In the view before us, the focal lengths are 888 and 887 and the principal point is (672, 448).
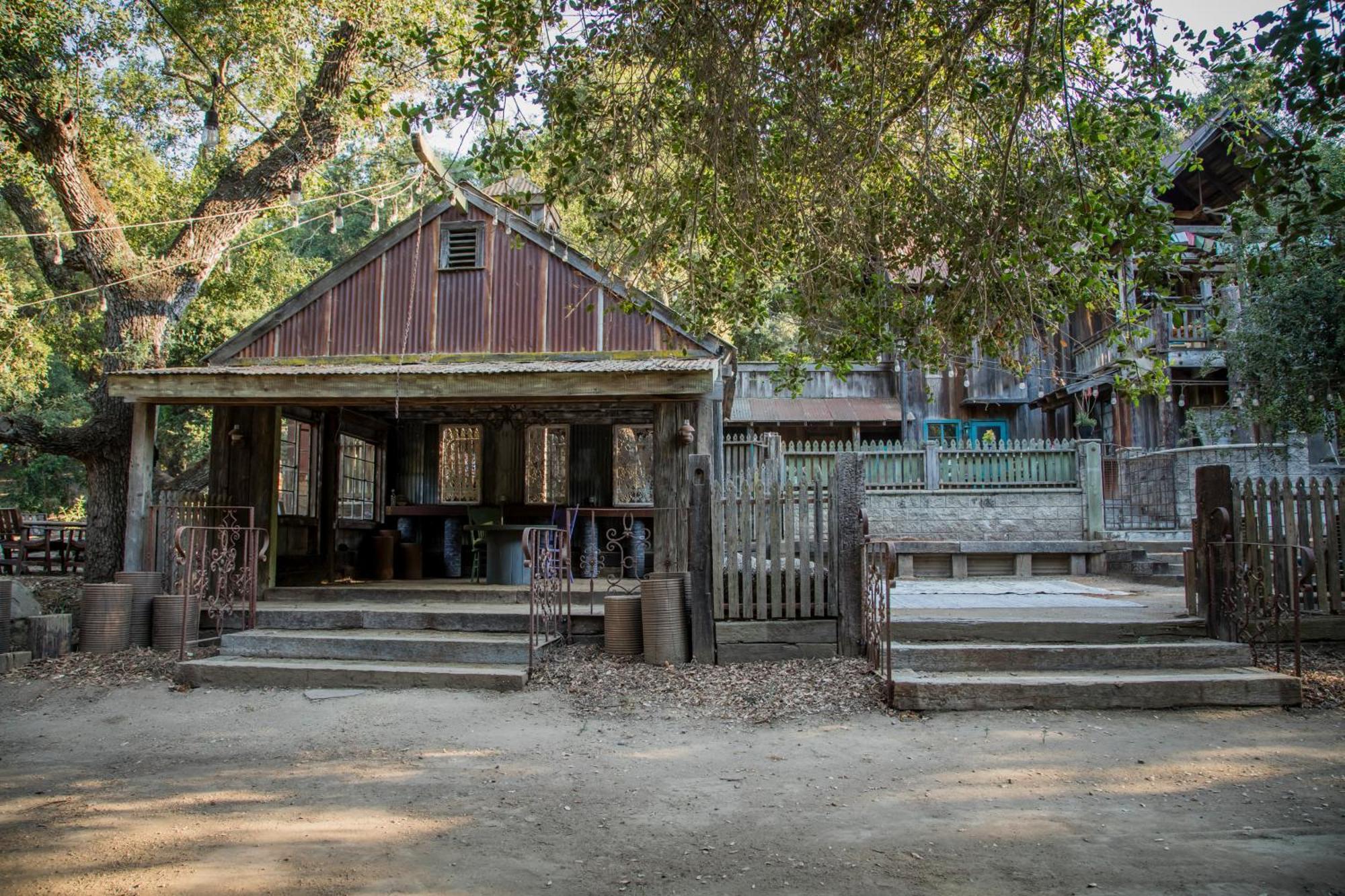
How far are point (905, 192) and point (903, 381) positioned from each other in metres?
15.4

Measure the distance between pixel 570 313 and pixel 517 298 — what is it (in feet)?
2.93

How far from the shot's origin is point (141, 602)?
9.08 m

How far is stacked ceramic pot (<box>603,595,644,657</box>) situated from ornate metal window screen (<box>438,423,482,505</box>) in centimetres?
609

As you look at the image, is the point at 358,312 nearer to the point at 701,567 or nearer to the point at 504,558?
the point at 504,558

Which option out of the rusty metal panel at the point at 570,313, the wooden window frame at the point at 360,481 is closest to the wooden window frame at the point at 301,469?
the wooden window frame at the point at 360,481

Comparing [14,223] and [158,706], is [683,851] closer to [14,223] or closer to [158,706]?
[158,706]

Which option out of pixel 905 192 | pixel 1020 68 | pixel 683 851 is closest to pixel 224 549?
pixel 683 851

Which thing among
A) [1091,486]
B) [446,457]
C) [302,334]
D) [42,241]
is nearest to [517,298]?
[302,334]

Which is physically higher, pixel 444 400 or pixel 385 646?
pixel 444 400

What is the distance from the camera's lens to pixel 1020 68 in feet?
20.1

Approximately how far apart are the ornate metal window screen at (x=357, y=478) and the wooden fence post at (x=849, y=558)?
780 cm

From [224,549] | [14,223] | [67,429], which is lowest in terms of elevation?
[224,549]

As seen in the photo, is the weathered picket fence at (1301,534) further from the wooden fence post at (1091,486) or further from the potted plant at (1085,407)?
the potted plant at (1085,407)

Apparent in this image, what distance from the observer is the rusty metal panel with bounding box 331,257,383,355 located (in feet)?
39.7
